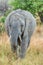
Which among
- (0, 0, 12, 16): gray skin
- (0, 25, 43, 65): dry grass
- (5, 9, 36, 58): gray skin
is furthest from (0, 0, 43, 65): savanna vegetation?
(0, 0, 12, 16): gray skin

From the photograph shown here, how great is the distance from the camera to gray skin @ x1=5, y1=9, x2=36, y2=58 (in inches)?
270

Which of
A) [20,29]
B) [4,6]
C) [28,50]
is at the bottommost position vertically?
[28,50]

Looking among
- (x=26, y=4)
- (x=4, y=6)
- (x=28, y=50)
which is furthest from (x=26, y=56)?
(x=4, y=6)

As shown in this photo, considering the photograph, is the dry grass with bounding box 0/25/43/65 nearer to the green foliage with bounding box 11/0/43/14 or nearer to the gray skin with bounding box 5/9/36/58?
the gray skin with bounding box 5/9/36/58

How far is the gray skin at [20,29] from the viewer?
6.87 m

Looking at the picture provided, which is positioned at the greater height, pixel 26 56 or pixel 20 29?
pixel 20 29

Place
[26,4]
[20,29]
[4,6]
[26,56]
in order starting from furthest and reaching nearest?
[4,6] → [26,4] → [26,56] → [20,29]

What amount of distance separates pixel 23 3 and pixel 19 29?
503 cm

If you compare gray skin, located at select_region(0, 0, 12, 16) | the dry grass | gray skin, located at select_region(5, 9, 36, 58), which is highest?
gray skin, located at select_region(5, 9, 36, 58)

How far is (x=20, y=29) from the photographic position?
7.04 m

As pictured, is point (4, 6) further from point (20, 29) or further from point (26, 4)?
point (20, 29)

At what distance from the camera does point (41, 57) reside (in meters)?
7.56

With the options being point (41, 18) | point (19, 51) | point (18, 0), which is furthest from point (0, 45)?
point (41, 18)

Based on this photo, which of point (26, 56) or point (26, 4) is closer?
point (26, 56)
